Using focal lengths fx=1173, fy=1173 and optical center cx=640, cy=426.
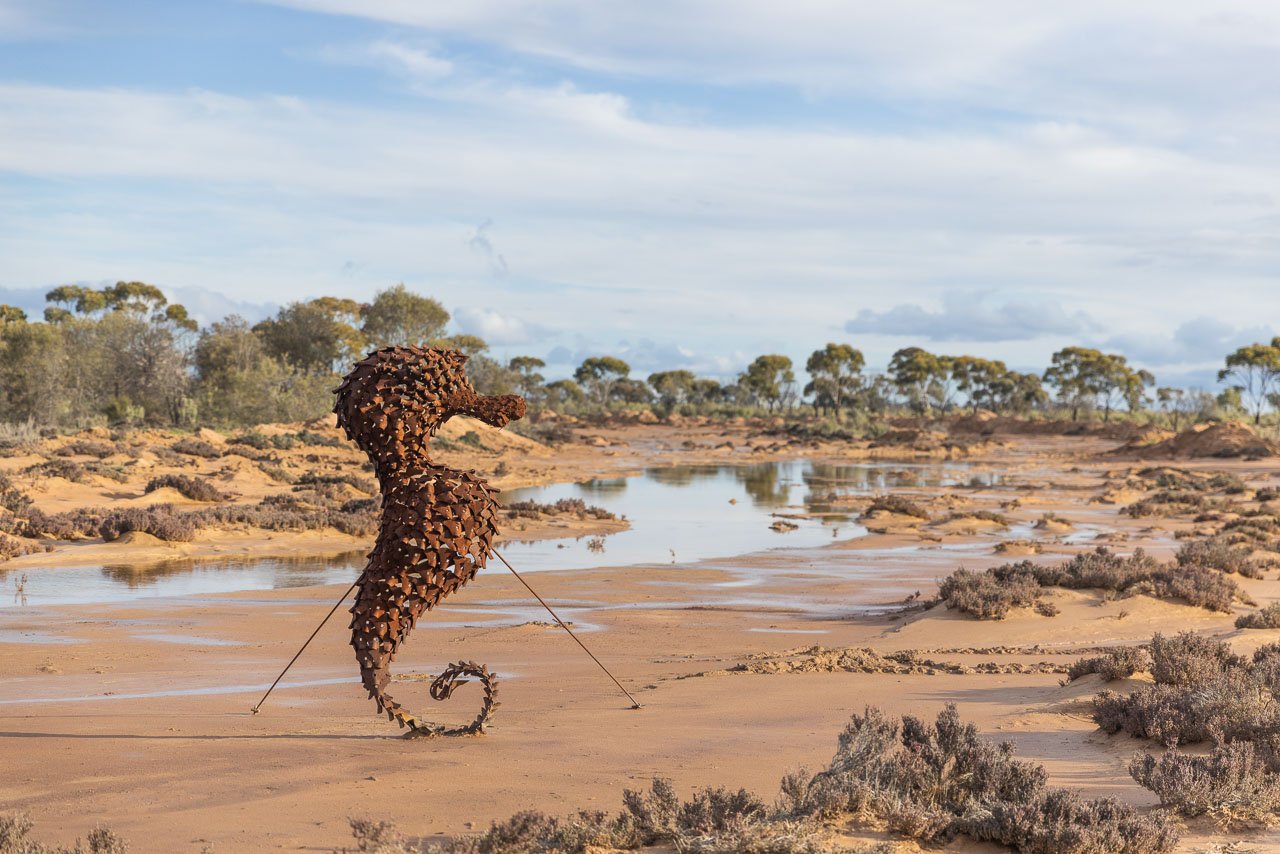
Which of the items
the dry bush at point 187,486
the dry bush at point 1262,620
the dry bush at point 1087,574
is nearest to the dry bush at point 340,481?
the dry bush at point 187,486

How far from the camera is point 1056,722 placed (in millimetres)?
8500

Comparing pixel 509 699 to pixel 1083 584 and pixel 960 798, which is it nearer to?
pixel 960 798

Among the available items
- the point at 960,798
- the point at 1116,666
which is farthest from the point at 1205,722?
the point at 960,798

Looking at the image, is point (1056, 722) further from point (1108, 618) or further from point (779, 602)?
point (779, 602)

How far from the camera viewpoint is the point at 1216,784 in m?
6.22

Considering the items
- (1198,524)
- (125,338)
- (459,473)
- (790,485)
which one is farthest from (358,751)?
(125,338)

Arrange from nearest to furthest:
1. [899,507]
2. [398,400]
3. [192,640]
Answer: [398,400] < [192,640] < [899,507]

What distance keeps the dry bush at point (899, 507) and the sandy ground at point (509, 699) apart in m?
9.45

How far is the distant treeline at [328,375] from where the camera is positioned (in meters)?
50.4

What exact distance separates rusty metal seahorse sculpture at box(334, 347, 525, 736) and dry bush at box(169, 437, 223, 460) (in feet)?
101

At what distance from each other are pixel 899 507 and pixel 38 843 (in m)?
26.6

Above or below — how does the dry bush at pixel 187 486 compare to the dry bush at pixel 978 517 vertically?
above

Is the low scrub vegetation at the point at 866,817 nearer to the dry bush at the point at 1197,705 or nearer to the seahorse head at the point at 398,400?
the dry bush at the point at 1197,705

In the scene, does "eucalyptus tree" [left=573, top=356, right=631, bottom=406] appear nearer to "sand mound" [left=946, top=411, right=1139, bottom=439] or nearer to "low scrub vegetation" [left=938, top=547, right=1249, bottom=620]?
"sand mound" [left=946, top=411, right=1139, bottom=439]
